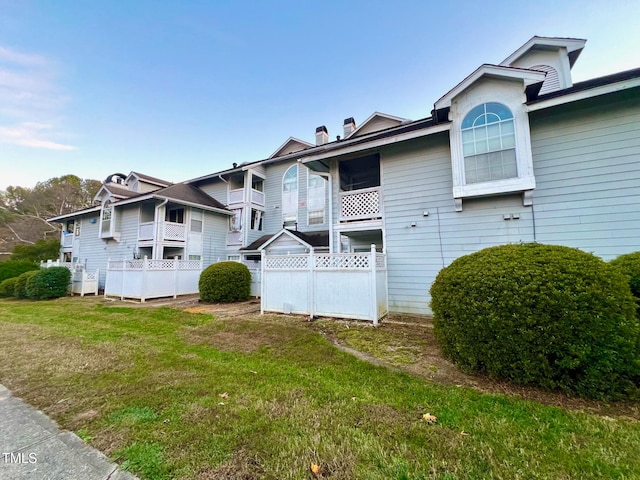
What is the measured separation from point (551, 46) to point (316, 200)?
1180 centimetres

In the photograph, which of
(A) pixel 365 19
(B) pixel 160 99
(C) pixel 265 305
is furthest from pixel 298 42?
(C) pixel 265 305

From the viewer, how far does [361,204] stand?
9.27 m

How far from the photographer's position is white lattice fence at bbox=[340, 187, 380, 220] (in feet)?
29.8

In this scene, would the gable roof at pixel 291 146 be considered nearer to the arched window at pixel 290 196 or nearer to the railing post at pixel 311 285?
the arched window at pixel 290 196

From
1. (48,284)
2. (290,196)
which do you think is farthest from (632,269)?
(48,284)

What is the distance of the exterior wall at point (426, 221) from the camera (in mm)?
7328

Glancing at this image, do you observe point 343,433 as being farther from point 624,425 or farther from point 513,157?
point 513,157

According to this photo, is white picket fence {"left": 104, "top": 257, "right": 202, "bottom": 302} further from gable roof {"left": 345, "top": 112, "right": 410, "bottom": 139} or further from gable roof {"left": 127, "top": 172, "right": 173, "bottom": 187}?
gable roof {"left": 345, "top": 112, "right": 410, "bottom": 139}

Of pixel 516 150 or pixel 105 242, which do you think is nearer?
pixel 516 150

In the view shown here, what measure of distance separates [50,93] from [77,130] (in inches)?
126

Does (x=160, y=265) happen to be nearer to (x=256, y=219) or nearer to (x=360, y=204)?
(x=256, y=219)

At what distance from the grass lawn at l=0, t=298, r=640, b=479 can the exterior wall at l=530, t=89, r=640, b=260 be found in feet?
18.5

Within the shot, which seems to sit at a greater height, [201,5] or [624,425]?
[201,5]

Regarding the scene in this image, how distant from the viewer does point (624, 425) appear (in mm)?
2447
